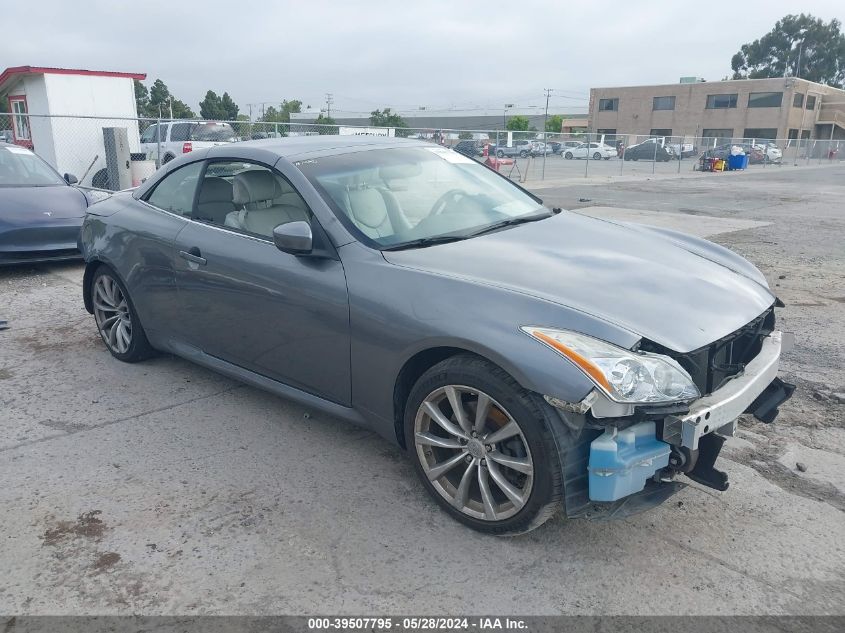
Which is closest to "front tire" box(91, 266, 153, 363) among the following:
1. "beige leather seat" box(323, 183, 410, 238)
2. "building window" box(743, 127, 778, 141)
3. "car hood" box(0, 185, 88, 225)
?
"beige leather seat" box(323, 183, 410, 238)

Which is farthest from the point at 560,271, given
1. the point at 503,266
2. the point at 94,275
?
the point at 94,275

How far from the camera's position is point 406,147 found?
434 cm

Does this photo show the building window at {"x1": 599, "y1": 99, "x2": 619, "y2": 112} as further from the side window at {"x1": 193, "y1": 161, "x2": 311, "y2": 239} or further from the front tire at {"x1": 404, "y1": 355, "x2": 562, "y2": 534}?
the front tire at {"x1": 404, "y1": 355, "x2": 562, "y2": 534}

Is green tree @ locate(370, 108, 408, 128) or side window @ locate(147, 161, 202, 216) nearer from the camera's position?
side window @ locate(147, 161, 202, 216)

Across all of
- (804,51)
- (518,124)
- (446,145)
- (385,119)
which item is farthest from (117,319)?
(804,51)

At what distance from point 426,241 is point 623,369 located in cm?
132

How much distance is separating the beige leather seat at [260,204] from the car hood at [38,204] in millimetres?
4742

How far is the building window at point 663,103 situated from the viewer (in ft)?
231

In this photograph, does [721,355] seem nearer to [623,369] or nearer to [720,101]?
[623,369]

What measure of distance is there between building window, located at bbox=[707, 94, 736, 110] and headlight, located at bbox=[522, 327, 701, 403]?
72890mm

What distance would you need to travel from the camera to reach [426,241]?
3506mm

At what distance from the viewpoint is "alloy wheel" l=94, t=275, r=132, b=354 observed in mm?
Result: 4969

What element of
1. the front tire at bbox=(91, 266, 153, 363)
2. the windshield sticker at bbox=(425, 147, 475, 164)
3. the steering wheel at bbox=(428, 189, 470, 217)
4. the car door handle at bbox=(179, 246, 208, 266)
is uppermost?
the windshield sticker at bbox=(425, 147, 475, 164)

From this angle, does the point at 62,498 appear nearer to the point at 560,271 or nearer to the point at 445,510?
the point at 445,510
